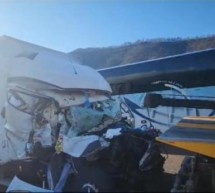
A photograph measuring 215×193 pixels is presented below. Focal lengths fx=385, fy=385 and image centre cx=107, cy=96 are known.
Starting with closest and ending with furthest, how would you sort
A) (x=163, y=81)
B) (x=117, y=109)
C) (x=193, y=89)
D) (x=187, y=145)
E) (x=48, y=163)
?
(x=187, y=145) → (x=48, y=163) → (x=117, y=109) → (x=193, y=89) → (x=163, y=81)

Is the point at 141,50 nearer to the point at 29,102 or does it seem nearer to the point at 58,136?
the point at 29,102

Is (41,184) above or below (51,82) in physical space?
below

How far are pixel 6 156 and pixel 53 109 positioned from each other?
92 cm

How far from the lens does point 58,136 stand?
5059 mm

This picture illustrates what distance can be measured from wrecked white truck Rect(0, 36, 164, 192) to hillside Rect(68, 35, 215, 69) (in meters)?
29.5

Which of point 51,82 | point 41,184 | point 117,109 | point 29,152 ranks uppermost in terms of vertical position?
point 51,82

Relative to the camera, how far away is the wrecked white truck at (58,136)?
4.69 metres

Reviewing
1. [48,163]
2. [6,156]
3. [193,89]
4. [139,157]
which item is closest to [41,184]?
[48,163]

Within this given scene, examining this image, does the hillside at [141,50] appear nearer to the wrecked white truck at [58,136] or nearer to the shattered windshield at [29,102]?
the wrecked white truck at [58,136]

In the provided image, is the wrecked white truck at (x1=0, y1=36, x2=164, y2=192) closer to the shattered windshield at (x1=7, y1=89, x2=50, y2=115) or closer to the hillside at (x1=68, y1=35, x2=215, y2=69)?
the shattered windshield at (x1=7, y1=89, x2=50, y2=115)

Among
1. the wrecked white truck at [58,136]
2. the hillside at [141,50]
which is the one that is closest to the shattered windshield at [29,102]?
the wrecked white truck at [58,136]

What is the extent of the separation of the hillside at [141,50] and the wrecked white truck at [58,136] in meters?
29.5

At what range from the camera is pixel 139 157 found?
4.96m

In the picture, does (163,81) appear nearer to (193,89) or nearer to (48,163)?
(193,89)
